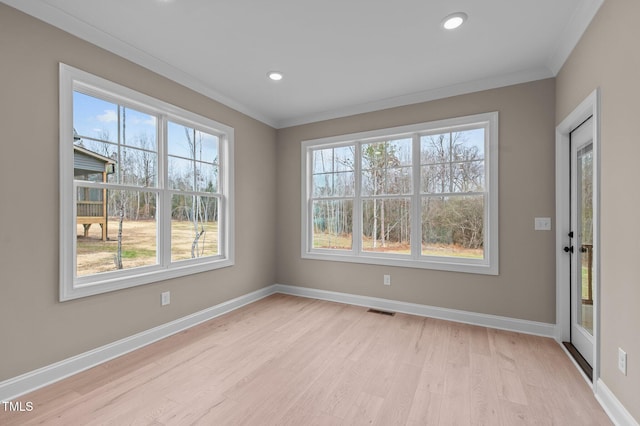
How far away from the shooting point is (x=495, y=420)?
172cm

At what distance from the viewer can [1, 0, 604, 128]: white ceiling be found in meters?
2.06

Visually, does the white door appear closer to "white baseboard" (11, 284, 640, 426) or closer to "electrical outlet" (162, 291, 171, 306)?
"white baseboard" (11, 284, 640, 426)

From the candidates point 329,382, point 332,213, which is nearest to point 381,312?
point 332,213

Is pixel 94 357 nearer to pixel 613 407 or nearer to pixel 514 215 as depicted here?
pixel 613 407

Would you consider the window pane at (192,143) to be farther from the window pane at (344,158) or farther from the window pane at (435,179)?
the window pane at (435,179)

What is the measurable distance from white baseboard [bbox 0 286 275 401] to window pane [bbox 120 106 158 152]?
6.02 ft

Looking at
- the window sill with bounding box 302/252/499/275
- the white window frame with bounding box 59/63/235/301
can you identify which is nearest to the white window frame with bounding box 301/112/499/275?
the window sill with bounding box 302/252/499/275

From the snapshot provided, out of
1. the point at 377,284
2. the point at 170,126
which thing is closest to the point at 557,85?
the point at 377,284

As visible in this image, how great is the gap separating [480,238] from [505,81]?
1.75 m

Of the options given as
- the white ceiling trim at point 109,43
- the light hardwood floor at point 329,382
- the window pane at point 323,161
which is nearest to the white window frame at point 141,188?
the white ceiling trim at point 109,43

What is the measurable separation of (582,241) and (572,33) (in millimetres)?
1747

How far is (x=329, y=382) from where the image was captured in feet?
6.96

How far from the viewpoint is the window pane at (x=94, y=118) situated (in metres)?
2.34

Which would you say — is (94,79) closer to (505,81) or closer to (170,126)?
(170,126)
